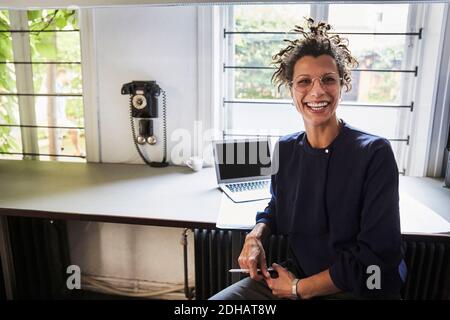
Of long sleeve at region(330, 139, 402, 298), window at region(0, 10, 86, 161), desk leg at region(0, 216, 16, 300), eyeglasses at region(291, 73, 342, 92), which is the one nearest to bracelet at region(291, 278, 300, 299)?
long sleeve at region(330, 139, 402, 298)

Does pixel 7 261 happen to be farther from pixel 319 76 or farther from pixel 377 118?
pixel 377 118

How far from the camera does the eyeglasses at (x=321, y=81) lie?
1.17 meters

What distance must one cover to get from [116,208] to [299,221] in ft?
2.43

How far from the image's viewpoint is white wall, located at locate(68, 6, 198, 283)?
1.96 metres

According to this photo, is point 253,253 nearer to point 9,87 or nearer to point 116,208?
point 116,208

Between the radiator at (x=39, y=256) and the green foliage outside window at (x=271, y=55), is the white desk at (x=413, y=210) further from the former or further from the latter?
the radiator at (x=39, y=256)

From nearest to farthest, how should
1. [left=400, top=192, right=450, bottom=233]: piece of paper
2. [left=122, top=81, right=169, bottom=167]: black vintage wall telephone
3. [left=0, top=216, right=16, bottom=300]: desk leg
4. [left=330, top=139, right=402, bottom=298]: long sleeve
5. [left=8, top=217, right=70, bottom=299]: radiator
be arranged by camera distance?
1. [left=330, top=139, right=402, bottom=298]: long sleeve
2. [left=400, top=192, right=450, bottom=233]: piece of paper
3. [left=0, top=216, right=16, bottom=300]: desk leg
4. [left=8, top=217, right=70, bottom=299]: radiator
5. [left=122, top=81, right=169, bottom=167]: black vintage wall telephone

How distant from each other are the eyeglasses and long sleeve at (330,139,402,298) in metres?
0.24

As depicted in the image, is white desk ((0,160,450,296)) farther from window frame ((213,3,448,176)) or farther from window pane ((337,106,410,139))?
window pane ((337,106,410,139))

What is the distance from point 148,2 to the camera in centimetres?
144

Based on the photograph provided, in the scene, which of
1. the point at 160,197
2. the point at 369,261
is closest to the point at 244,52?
the point at 160,197

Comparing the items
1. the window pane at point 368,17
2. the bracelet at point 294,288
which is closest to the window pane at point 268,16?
the window pane at point 368,17

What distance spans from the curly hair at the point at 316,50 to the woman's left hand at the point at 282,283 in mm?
657

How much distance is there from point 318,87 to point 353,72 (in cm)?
99
